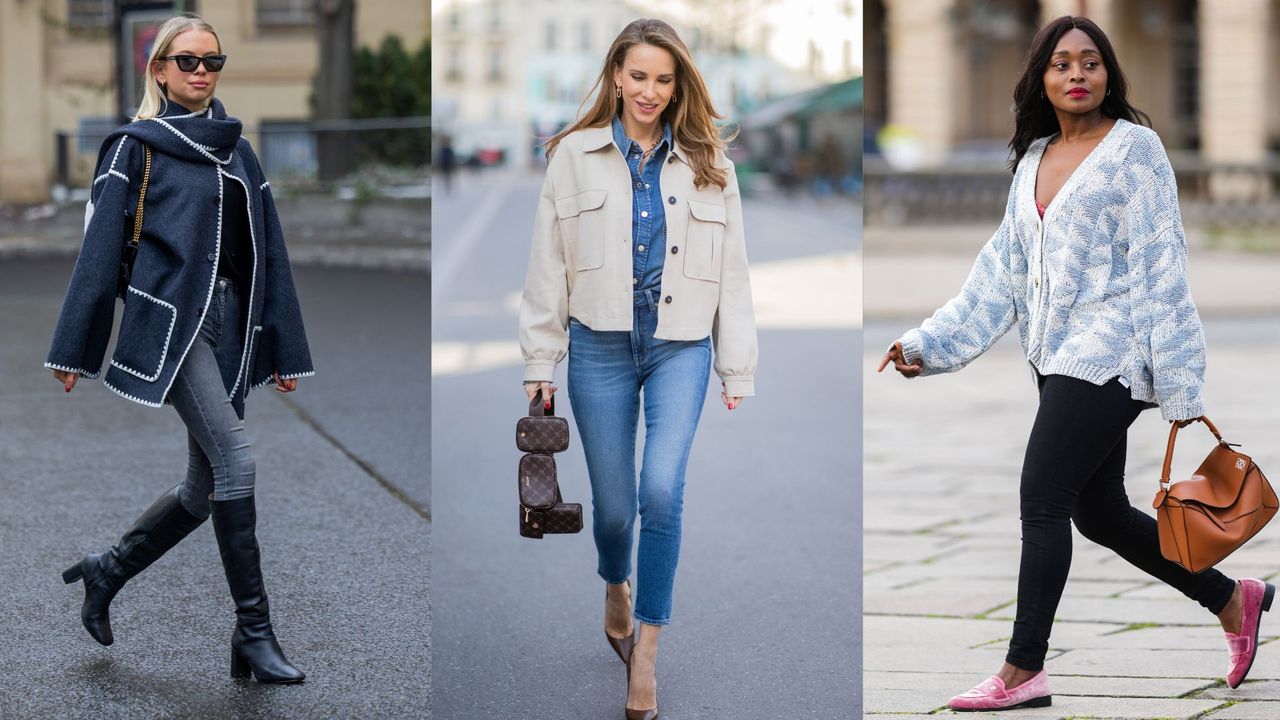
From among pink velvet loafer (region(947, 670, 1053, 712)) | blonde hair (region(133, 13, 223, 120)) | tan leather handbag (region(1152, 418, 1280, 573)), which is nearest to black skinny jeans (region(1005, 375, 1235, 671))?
pink velvet loafer (region(947, 670, 1053, 712))

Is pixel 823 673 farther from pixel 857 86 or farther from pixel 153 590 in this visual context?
pixel 857 86

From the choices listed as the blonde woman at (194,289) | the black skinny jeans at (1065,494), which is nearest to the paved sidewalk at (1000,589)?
the black skinny jeans at (1065,494)

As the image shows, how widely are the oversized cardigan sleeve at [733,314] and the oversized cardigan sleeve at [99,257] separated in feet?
4.89

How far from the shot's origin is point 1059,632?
17.5 feet

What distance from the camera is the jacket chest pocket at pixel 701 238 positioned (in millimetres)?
4254

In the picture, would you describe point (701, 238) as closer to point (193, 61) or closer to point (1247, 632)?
point (193, 61)

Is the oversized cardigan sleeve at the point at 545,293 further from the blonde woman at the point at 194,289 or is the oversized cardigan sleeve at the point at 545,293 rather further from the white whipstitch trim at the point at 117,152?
the white whipstitch trim at the point at 117,152

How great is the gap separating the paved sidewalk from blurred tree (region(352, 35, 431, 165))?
11.8 metres

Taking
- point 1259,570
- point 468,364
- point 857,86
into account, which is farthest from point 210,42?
point 857,86

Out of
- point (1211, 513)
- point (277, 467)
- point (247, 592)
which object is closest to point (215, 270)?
point (247, 592)

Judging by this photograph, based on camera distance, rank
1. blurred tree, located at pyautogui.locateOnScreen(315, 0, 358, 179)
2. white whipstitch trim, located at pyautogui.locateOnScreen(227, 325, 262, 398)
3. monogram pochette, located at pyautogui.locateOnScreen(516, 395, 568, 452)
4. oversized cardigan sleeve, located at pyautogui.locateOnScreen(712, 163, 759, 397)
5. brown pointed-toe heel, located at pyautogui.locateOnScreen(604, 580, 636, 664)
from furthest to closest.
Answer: blurred tree, located at pyautogui.locateOnScreen(315, 0, 358, 179), brown pointed-toe heel, located at pyautogui.locateOnScreen(604, 580, 636, 664), white whipstitch trim, located at pyautogui.locateOnScreen(227, 325, 262, 398), oversized cardigan sleeve, located at pyautogui.locateOnScreen(712, 163, 759, 397), monogram pochette, located at pyautogui.locateOnScreen(516, 395, 568, 452)

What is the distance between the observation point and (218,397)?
4.37 metres

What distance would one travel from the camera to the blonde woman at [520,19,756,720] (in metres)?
4.25

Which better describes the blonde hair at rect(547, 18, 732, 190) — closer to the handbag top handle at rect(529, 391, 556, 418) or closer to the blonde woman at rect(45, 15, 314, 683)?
the handbag top handle at rect(529, 391, 556, 418)
